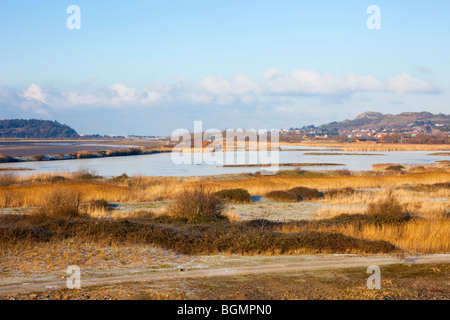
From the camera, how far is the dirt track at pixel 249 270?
828 cm

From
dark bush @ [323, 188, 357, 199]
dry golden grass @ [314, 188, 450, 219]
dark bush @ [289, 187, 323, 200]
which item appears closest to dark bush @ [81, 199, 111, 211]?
dry golden grass @ [314, 188, 450, 219]

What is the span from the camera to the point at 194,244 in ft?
40.2

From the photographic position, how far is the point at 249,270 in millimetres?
9938

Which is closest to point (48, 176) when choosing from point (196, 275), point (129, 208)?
point (129, 208)

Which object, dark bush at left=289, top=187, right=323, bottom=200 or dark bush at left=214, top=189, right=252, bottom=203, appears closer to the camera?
dark bush at left=214, top=189, right=252, bottom=203

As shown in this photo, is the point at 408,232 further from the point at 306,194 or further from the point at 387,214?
the point at 306,194

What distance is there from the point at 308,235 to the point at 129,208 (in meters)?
12.1

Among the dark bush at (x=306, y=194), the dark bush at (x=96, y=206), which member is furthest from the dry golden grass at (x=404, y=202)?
the dark bush at (x=96, y=206)

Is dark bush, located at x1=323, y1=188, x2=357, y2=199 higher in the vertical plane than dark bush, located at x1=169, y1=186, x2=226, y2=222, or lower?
lower

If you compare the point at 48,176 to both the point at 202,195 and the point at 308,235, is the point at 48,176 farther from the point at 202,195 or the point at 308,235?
the point at 308,235

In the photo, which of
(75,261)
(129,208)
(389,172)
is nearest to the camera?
(75,261)

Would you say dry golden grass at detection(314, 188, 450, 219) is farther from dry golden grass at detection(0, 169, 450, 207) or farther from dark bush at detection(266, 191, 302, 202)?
dark bush at detection(266, 191, 302, 202)

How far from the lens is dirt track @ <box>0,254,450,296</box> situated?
8.28m
